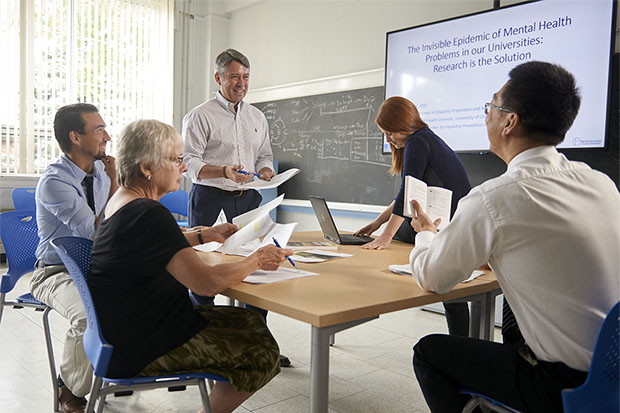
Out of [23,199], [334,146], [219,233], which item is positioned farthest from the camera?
[334,146]

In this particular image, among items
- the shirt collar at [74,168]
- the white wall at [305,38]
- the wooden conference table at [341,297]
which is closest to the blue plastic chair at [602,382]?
the wooden conference table at [341,297]

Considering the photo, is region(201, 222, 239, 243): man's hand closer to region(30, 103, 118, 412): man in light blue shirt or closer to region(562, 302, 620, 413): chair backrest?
region(30, 103, 118, 412): man in light blue shirt

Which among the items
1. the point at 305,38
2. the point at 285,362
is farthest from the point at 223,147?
the point at 305,38

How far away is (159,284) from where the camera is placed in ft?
4.91

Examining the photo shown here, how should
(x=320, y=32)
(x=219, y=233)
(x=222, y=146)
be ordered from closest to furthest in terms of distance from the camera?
(x=219, y=233), (x=222, y=146), (x=320, y=32)

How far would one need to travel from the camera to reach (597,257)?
4.05 ft

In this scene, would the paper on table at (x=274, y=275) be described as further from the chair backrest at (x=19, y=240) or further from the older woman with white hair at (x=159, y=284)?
the chair backrest at (x=19, y=240)

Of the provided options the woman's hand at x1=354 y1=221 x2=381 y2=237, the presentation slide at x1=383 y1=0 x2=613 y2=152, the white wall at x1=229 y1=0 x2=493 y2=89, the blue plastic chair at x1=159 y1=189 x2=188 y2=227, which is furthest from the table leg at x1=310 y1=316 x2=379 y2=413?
the blue plastic chair at x1=159 y1=189 x2=188 y2=227

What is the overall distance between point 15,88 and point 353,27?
366cm

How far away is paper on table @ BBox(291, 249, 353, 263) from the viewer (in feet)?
6.59

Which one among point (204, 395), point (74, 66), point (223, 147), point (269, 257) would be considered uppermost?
point (74, 66)

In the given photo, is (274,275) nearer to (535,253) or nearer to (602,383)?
(535,253)

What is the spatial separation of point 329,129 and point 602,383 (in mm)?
4230

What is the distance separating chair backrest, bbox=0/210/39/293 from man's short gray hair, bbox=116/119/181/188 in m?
1.18
